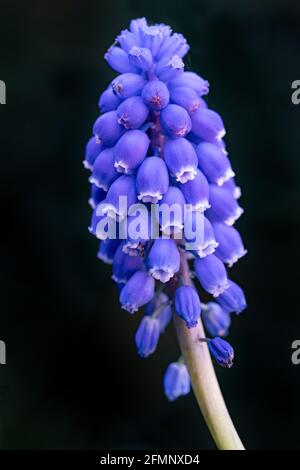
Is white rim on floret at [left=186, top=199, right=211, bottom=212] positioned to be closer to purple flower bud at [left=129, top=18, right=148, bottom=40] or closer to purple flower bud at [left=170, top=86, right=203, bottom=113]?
purple flower bud at [left=170, top=86, right=203, bottom=113]

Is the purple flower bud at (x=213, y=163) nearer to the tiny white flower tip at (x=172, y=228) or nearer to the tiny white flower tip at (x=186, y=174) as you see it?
the tiny white flower tip at (x=186, y=174)

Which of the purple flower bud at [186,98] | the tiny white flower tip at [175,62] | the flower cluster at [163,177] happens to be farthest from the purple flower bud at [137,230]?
the tiny white flower tip at [175,62]

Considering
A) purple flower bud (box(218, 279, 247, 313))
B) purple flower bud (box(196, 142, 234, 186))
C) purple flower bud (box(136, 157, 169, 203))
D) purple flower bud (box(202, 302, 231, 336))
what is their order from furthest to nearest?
1. purple flower bud (box(202, 302, 231, 336))
2. purple flower bud (box(218, 279, 247, 313))
3. purple flower bud (box(196, 142, 234, 186))
4. purple flower bud (box(136, 157, 169, 203))

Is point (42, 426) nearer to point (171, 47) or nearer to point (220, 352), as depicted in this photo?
point (220, 352)

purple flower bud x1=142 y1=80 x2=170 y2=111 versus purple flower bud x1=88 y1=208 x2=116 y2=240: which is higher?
purple flower bud x1=142 y1=80 x2=170 y2=111

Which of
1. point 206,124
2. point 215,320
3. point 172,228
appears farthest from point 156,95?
point 215,320


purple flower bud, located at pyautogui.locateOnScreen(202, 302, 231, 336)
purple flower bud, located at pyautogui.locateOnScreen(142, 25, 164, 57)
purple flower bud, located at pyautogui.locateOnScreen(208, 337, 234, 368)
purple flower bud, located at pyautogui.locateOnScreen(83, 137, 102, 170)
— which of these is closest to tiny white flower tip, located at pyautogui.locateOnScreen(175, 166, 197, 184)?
purple flower bud, located at pyautogui.locateOnScreen(83, 137, 102, 170)
